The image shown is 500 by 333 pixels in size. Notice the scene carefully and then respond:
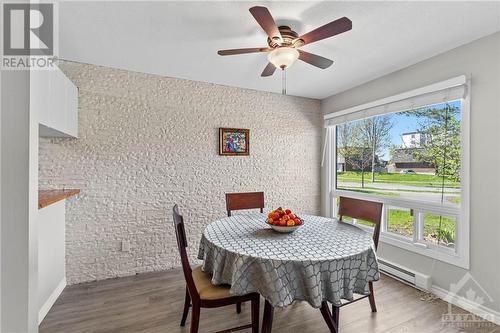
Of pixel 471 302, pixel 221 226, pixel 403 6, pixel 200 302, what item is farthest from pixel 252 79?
pixel 471 302

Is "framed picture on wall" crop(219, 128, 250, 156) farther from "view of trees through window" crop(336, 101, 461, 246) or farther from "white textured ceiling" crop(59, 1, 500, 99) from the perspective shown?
"view of trees through window" crop(336, 101, 461, 246)

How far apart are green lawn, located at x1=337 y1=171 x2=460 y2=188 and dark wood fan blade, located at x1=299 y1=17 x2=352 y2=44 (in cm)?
193

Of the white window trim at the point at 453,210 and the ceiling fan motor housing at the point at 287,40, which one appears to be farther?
the white window trim at the point at 453,210

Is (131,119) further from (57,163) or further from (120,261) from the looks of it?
(120,261)

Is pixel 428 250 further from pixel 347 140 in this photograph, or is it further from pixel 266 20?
pixel 266 20

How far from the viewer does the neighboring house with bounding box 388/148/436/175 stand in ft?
8.72

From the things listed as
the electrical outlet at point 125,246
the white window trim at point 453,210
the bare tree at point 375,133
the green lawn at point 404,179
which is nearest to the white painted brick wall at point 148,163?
the electrical outlet at point 125,246

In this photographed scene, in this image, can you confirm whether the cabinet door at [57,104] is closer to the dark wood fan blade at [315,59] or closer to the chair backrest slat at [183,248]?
the chair backrest slat at [183,248]

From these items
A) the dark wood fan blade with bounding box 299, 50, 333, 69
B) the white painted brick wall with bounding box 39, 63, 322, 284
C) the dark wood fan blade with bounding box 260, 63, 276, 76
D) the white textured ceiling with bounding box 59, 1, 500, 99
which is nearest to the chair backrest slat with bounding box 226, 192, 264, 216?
the white painted brick wall with bounding box 39, 63, 322, 284

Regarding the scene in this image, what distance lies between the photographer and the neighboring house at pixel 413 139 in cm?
271

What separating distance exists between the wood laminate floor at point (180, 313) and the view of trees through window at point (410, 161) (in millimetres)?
745

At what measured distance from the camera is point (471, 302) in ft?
7.04

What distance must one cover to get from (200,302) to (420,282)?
89.9 inches

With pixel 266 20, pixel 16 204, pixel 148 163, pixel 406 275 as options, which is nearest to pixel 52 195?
pixel 148 163
